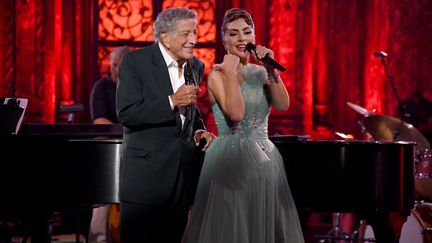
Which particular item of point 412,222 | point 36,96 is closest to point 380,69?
point 412,222

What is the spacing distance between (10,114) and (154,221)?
1470 millimetres

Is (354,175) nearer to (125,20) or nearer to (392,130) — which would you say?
(392,130)

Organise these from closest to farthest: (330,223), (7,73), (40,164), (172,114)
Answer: (172,114) < (40,164) < (7,73) < (330,223)

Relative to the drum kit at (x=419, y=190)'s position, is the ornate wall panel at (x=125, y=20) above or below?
above

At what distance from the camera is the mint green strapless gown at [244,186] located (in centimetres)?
399

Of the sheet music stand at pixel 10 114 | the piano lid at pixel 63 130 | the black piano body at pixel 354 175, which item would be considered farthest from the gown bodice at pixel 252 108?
the piano lid at pixel 63 130

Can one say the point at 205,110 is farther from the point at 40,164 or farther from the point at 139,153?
the point at 139,153

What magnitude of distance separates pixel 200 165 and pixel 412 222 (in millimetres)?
2481

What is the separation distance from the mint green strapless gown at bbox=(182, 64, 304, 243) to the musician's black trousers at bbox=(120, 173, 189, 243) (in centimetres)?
23

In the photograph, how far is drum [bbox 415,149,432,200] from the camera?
5948 millimetres

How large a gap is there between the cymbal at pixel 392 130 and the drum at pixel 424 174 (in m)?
0.29

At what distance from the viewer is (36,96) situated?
7965 mm

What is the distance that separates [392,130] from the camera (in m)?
6.43

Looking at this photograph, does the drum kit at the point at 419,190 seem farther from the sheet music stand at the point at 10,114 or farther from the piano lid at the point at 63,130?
the sheet music stand at the point at 10,114
